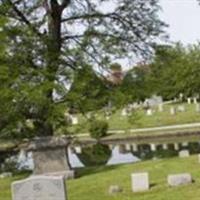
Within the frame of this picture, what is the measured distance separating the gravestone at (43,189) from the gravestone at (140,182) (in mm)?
3486

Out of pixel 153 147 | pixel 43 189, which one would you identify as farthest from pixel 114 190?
pixel 153 147

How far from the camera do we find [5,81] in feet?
65.1

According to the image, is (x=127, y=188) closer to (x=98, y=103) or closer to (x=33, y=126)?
(x=98, y=103)

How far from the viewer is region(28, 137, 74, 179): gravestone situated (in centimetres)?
2042

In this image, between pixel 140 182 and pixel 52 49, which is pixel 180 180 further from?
→ pixel 52 49

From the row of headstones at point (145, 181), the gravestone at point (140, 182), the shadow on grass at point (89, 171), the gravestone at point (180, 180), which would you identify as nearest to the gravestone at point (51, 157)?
the shadow on grass at point (89, 171)

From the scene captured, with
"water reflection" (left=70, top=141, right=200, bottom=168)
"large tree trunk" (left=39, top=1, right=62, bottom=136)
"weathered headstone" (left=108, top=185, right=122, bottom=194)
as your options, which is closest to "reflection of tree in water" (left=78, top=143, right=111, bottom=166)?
"water reflection" (left=70, top=141, right=200, bottom=168)

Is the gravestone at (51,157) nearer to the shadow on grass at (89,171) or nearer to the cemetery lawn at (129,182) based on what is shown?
the shadow on grass at (89,171)

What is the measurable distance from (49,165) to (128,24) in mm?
5394

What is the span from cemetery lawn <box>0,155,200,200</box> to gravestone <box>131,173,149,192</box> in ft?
0.52

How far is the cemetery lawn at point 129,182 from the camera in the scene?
14.7 m

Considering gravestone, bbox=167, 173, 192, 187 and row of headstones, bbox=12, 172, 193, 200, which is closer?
row of headstones, bbox=12, 172, 193, 200

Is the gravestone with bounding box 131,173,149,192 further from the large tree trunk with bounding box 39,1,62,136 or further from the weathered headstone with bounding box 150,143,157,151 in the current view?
the weathered headstone with bounding box 150,143,157,151

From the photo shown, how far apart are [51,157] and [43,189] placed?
848 centimetres
